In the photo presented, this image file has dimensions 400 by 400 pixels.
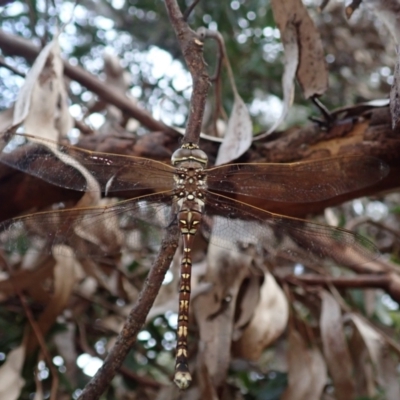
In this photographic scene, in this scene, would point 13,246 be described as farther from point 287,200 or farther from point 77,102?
point 77,102

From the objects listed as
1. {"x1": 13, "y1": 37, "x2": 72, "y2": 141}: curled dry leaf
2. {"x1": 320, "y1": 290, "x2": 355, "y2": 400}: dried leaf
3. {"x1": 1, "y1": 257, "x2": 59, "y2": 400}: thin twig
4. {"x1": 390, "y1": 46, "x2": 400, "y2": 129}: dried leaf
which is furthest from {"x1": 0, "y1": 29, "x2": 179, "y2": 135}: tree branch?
{"x1": 390, "y1": 46, "x2": 400, "y2": 129}: dried leaf

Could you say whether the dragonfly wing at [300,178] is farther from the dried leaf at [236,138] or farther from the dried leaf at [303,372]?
the dried leaf at [303,372]

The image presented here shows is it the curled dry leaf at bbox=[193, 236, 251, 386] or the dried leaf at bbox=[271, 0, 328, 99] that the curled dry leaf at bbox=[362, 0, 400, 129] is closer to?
the dried leaf at bbox=[271, 0, 328, 99]

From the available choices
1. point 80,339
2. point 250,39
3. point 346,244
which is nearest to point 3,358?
point 80,339

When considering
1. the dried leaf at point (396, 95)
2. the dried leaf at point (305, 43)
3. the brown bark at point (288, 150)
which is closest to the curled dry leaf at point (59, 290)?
the brown bark at point (288, 150)

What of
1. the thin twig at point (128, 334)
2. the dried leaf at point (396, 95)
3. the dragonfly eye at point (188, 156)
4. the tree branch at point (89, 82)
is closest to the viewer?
the thin twig at point (128, 334)

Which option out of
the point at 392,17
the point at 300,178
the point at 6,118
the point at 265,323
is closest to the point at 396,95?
the point at 392,17
